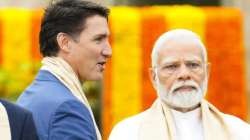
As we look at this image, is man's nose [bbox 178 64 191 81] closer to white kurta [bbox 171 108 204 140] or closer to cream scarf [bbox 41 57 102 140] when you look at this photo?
white kurta [bbox 171 108 204 140]

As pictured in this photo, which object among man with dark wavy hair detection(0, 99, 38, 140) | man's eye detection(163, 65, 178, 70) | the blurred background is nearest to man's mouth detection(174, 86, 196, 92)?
man's eye detection(163, 65, 178, 70)

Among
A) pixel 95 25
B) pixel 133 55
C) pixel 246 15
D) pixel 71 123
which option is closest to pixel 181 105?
pixel 95 25

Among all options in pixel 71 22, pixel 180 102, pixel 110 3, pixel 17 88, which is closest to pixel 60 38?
pixel 71 22

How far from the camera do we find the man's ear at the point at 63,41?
5047 mm

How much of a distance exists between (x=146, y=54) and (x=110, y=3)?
5.44 ft

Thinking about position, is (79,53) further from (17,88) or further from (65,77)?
(17,88)

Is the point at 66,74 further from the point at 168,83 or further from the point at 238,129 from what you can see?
the point at 238,129

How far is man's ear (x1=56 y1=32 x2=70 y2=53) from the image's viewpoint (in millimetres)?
5047

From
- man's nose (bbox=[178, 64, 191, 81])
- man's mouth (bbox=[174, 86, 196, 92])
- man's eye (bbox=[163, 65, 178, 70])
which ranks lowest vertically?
man's mouth (bbox=[174, 86, 196, 92])

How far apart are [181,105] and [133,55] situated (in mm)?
4054

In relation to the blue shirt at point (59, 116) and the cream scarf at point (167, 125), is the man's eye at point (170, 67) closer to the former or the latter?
the cream scarf at point (167, 125)

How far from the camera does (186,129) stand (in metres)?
6.00

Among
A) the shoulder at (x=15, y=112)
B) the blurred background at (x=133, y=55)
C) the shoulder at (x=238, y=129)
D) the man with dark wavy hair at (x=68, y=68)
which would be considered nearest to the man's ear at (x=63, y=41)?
the man with dark wavy hair at (x=68, y=68)

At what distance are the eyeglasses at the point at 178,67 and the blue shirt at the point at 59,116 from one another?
1.26 metres
